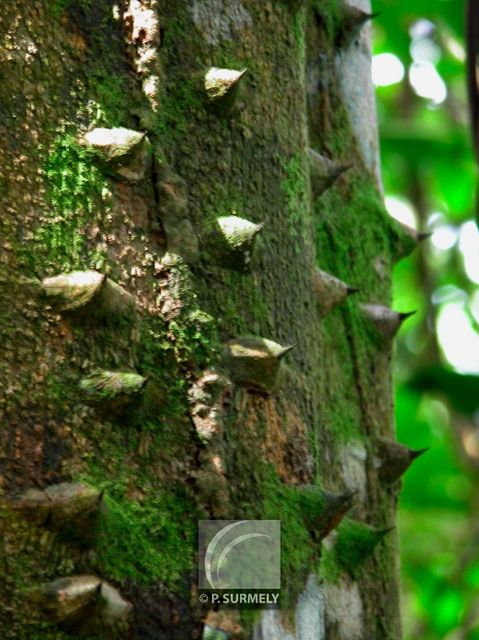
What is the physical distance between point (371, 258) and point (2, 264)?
709 millimetres

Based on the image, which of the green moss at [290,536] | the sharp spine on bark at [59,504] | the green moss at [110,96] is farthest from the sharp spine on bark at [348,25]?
the sharp spine on bark at [59,504]

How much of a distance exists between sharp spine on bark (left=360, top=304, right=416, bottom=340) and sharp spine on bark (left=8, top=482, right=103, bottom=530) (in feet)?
2.06

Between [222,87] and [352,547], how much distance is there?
Result: 56 centimetres

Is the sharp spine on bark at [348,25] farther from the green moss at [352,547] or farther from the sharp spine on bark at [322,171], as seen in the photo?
the green moss at [352,547]

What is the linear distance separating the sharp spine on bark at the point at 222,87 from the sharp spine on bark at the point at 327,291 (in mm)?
237

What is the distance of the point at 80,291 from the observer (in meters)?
0.99

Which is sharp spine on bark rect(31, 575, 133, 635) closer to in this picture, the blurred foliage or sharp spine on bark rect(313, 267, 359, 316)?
sharp spine on bark rect(313, 267, 359, 316)

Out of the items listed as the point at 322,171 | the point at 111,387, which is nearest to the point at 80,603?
the point at 111,387

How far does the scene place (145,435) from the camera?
40.1 inches

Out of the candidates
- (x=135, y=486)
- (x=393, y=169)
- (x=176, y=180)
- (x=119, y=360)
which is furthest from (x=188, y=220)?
(x=393, y=169)

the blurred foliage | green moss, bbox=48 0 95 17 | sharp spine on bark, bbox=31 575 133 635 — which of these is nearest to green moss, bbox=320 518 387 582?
sharp spine on bark, bbox=31 575 133 635

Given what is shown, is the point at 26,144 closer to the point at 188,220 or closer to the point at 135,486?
the point at 188,220

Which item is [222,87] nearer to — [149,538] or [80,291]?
[80,291]

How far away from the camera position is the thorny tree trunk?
95 cm
